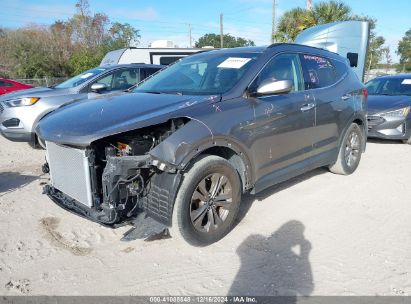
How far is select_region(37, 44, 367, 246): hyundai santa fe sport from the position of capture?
10.2ft

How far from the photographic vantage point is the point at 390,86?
9.19 metres

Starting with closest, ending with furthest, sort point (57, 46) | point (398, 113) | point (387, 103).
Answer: point (398, 113), point (387, 103), point (57, 46)

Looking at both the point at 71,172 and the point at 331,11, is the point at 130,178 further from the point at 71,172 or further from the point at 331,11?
the point at 331,11

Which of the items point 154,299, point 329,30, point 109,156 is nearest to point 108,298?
point 154,299

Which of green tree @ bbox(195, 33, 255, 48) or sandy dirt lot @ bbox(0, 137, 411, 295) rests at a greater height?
green tree @ bbox(195, 33, 255, 48)

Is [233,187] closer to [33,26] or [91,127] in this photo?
[91,127]

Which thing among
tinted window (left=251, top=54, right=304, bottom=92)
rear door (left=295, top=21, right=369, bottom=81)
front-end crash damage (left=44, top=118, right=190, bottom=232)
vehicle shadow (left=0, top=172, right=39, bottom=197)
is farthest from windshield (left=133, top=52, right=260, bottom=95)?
rear door (left=295, top=21, right=369, bottom=81)

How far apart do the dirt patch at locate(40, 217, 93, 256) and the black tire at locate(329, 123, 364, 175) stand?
367 cm

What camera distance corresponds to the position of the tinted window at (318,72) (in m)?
4.64

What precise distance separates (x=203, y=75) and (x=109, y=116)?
1380mm

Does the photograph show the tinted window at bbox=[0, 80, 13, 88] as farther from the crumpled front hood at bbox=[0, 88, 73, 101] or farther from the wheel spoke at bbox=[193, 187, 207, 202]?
the wheel spoke at bbox=[193, 187, 207, 202]

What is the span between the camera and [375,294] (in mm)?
2789

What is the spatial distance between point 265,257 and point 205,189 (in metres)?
0.80

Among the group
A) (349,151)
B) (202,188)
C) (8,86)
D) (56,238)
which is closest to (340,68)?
(349,151)
